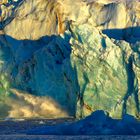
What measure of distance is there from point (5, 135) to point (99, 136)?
270cm

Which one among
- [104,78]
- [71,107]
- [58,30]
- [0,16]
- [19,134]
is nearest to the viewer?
[19,134]

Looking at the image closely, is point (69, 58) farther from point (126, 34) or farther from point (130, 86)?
point (126, 34)

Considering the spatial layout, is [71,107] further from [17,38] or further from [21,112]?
[17,38]

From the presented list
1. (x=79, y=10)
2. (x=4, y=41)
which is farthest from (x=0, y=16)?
(x=79, y=10)

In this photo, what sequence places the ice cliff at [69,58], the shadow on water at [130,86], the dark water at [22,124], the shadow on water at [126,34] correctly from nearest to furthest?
the dark water at [22,124], the shadow on water at [130,86], the ice cliff at [69,58], the shadow on water at [126,34]

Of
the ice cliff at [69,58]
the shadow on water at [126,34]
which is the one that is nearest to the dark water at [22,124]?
the ice cliff at [69,58]

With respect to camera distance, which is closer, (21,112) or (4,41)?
(21,112)

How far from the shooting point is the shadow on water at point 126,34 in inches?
999

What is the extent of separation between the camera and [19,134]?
59.9ft

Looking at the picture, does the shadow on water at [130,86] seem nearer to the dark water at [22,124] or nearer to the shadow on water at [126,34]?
the dark water at [22,124]

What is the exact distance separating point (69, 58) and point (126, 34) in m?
3.35

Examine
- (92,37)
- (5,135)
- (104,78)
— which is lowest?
(5,135)

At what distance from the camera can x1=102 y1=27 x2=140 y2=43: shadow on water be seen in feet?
83.3

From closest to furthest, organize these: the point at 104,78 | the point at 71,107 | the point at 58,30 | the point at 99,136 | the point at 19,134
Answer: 1. the point at 99,136
2. the point at 19,134
3. the point at 104,78
4. the point at 71,107
5. the point at 58,30
